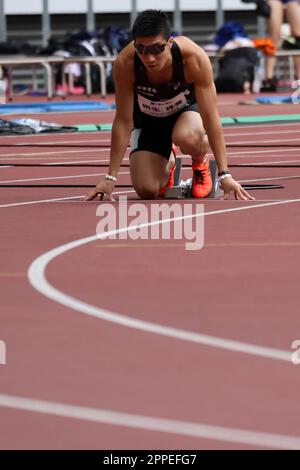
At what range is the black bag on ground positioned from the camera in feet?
88.9

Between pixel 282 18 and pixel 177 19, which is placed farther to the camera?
pixel 177 19

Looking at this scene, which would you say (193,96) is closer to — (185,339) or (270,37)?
(185,339)

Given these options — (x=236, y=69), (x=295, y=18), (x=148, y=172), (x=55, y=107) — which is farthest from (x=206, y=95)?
(x=236, y=69)

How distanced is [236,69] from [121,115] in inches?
709

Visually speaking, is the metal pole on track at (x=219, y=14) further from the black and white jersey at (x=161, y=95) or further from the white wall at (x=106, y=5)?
the black and white jersey at (x=161, y=95)

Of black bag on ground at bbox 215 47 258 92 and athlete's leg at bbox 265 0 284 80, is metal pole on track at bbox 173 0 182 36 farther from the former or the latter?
athlete's leg at bbox 265 0 284 80

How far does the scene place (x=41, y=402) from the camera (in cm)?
456

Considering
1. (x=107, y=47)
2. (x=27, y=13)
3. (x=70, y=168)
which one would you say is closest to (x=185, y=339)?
(x=70, y=168)

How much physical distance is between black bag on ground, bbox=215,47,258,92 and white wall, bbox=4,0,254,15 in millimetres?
4128

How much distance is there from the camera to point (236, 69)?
2789 centimetres

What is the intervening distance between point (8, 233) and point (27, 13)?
24.1 metres

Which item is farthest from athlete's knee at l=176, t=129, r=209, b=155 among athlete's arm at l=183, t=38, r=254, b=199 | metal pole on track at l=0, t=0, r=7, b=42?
metal pole on track at l=0, t=0, r=7, b=42

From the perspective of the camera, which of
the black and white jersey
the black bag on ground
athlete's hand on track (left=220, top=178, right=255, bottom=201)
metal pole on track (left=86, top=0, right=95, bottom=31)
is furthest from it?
metal pole on track (left=86, top=0, right=95, bottom=31)

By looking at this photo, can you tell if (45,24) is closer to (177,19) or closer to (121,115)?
(177,19)
